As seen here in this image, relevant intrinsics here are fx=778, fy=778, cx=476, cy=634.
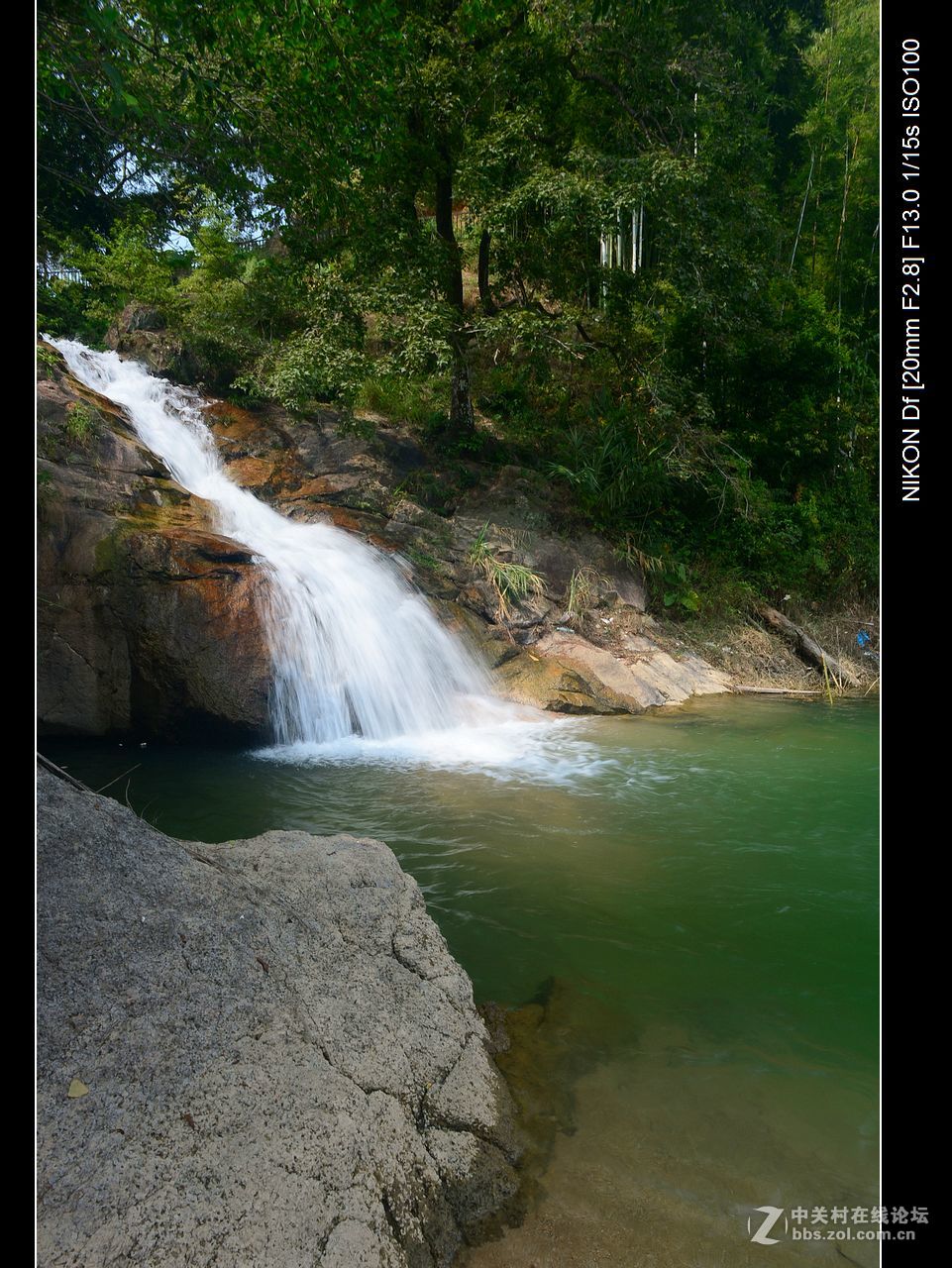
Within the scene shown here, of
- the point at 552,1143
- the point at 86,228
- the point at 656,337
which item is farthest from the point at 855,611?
the point at 86,228

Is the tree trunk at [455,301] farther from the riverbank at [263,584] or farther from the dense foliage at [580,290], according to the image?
the riverbank at [263,584]

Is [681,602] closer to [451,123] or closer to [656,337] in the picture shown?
[656,337]

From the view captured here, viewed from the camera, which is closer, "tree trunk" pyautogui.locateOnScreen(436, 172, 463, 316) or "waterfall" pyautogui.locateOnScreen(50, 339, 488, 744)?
"waterfall" pyautogui.locateOnScreen(50, 339, 488, 744)

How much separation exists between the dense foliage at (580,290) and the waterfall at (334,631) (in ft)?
6.06

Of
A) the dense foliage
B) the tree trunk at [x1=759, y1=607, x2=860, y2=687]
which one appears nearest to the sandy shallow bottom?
the dense foliage

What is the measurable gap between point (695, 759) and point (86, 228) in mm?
16894

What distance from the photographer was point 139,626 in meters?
7.70

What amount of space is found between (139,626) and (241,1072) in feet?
20.2

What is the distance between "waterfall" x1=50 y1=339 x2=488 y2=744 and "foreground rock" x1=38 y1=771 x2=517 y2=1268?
202 inches

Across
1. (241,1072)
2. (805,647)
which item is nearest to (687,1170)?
(241,1072)

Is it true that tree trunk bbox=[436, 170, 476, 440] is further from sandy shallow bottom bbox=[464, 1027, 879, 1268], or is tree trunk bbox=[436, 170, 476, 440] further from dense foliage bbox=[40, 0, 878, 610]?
sandy shallow bottom bbox=[464, 1027, 879, 1268]

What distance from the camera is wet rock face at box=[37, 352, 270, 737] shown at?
Answer: 7.55 m

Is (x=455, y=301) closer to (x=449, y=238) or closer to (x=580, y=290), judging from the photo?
(x=449, y=238)

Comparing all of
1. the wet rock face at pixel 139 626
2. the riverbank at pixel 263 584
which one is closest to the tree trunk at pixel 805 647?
the riverbank at pixel 263 584
